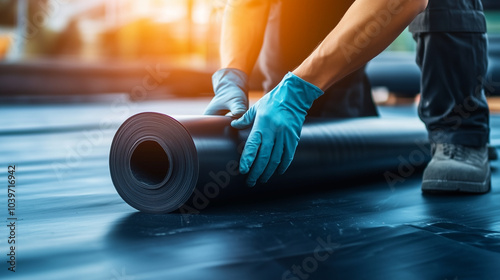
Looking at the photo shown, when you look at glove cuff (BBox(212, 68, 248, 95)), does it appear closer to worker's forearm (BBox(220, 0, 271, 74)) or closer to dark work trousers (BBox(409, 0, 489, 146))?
worker's forearm (BBox(220, 0, 271, 74))

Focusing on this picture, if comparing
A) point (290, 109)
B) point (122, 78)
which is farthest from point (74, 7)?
point (290, 109)

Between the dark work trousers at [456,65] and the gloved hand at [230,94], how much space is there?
505 millimetres

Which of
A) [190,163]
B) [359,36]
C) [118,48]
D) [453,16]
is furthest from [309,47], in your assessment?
[118,48]

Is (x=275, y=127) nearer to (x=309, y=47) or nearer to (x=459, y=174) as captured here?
(x=459, y=174)

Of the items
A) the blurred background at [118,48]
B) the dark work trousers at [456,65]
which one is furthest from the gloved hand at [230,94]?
Answer: the blurred background at [118,48]

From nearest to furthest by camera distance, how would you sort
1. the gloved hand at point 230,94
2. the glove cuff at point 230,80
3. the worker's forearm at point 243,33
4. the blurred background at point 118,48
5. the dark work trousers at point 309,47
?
1. the gloved hand at point 230,94
2. the glove cuff at point 230,80
3. the worker's forearm at point 243,33
4. the dark work trousers at point 309,47
5. the blurred background at point 118,48

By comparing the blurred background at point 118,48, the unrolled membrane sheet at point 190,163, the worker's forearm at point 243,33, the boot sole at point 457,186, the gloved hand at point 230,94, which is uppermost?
the blurred background at point 118,48

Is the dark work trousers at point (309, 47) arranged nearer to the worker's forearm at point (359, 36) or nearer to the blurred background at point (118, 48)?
the worker's forearm at point (359, 36)

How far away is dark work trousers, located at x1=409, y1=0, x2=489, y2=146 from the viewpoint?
4.40 ft

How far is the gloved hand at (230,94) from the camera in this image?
129cm

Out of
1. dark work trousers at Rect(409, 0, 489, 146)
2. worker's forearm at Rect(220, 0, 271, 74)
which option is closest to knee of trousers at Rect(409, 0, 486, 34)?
dark work trousers at Rect(409, 0, 489, 146)

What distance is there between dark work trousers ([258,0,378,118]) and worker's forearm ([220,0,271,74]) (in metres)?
0.21

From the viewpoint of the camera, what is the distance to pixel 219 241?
2.96ft

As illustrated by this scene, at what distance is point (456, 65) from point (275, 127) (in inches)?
22.9
